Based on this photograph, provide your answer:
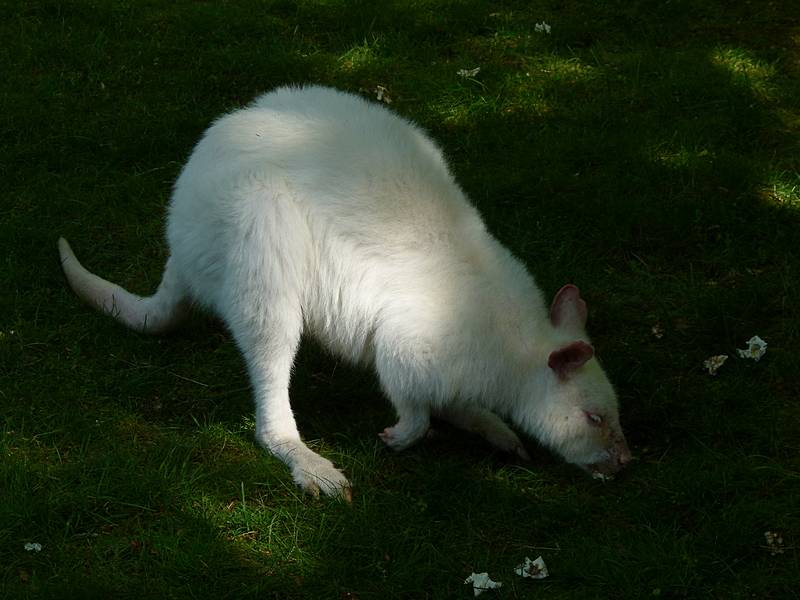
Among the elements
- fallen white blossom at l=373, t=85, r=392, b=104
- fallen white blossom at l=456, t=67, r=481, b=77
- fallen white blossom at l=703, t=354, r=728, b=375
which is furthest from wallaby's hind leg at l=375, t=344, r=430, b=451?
→ fallen white blossom at l=456, t=67, r=481, b=77

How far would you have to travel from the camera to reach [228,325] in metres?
4.20

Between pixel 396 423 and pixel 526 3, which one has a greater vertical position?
pixel 526 3

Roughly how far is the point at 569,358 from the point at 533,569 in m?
0.73

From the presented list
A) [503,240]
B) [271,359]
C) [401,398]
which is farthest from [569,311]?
[503,240]

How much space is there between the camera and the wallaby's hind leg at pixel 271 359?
4059 mm

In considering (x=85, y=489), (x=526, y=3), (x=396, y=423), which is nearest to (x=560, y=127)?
(x=526, y=3)

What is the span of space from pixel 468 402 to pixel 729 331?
1.25m

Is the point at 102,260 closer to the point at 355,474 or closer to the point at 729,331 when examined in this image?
the point at 355,474

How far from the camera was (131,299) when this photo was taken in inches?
187

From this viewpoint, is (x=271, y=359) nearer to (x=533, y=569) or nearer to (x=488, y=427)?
(x=488, y=427)

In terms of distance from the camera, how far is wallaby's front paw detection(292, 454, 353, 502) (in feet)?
12.7

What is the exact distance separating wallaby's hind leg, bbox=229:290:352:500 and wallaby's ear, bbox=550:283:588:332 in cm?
95

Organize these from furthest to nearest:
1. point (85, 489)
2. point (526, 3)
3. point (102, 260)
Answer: point (526, 3), point (102, 260), point (85, 489)

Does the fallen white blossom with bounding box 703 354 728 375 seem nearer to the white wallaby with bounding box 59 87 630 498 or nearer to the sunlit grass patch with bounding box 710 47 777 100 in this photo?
the white wallaby with bounding box 59 87 630 498
